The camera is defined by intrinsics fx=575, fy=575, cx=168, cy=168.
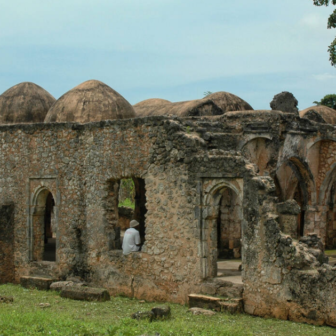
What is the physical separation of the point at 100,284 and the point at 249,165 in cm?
415

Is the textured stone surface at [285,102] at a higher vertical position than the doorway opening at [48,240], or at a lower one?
higher

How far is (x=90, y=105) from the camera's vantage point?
546 inches

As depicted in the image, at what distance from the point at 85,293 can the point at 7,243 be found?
3.47m

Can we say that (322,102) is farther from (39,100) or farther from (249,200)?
(249,200)

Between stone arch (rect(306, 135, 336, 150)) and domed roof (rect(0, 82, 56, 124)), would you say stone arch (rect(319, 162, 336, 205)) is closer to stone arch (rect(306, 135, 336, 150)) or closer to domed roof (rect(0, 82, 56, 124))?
stone arch (rect(306, 135, 336, 150))

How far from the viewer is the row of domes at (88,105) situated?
13.8m

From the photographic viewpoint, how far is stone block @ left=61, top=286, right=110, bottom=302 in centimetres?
1041

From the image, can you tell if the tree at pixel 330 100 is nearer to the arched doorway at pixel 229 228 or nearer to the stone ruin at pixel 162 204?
the stone ruin at pixel 162 204

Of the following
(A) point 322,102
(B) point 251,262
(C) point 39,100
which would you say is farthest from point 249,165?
(A) point 322,102

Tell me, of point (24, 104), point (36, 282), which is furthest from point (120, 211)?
point (36, 282)

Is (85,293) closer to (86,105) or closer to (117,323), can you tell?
(117,323)

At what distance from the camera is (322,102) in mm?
33031

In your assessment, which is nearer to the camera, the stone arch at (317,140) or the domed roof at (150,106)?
the stone arch at (317,140)

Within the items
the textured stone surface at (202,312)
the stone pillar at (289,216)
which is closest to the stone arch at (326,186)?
the stone pillar at (289,216)
